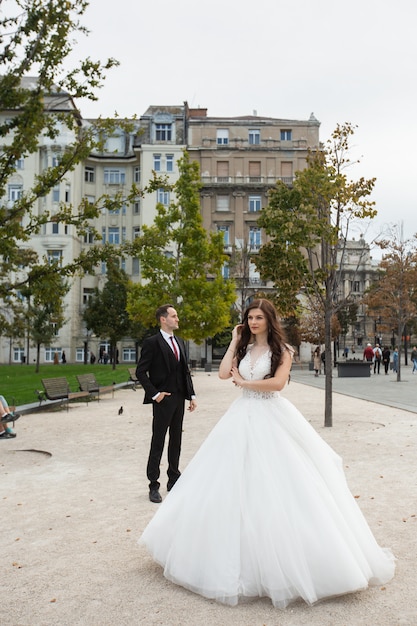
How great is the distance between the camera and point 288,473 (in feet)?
14.1

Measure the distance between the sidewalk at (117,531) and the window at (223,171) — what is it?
155 ft

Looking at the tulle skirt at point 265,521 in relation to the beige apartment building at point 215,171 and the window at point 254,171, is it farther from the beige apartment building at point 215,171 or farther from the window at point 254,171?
the window at point 254,171

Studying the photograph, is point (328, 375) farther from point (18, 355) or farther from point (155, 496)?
point (18, 355)

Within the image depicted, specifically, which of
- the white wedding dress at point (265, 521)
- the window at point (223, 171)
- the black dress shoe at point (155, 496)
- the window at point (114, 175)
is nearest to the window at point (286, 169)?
the window at point (223, 171)

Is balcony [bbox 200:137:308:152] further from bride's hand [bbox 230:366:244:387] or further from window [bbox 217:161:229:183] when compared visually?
bride's hand [bbox 230:366:244:387]

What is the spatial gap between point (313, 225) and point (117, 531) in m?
9.08

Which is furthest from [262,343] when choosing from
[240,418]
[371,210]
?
[371,210]

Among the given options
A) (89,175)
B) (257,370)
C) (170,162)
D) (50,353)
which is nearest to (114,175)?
(89,175)

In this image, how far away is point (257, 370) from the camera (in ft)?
15.7

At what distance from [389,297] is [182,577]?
3657 cm

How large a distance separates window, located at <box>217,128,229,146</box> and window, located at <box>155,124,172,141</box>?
183 inches

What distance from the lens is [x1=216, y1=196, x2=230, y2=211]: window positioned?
58.9 m

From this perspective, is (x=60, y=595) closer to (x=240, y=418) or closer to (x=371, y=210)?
(x=240, y=418)

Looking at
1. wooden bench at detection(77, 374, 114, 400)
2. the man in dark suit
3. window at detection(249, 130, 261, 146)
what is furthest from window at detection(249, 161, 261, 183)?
the man in dark suit
